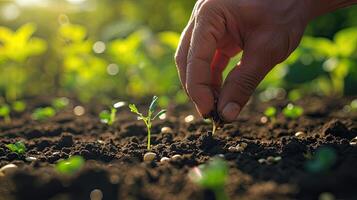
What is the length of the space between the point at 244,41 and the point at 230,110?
372 millimetres

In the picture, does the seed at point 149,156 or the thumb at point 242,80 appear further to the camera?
the thumb at point 242,80

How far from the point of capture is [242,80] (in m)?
2.42

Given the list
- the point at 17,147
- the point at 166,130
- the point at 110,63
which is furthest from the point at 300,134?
the point at 110,63

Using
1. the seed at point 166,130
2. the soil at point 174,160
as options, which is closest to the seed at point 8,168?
the soil at point 174,160

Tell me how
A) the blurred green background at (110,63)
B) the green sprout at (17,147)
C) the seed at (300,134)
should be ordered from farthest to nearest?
the blurred green background at (110,63) < the seed at (300,134) < the green sprout at (17,147)

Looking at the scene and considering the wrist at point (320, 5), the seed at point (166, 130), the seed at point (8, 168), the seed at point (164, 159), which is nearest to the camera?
the seed at point (8, 168)

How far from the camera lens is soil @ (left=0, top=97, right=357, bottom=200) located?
1.79m

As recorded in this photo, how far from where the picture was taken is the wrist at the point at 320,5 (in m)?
2.58

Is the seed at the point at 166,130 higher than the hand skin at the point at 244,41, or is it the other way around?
the hand skin at the point at 244,41

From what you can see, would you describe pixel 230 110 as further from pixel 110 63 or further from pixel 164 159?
pixel 110 63

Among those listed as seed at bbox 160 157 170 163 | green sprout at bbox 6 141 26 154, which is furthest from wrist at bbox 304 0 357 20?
green sprout at bbox 6 141 26 154

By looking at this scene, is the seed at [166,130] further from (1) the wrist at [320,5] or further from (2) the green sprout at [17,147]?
(1) the wrist at [320,5]

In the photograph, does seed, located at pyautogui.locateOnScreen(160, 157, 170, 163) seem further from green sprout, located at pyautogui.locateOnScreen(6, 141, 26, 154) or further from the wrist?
the wrist

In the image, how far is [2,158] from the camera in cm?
240
